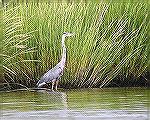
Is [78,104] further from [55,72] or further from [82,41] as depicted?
[82,41]

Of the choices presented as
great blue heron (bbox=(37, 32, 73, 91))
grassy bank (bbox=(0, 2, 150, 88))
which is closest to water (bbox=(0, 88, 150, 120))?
great blue heron (bbox=(37, 32, 73, 91))

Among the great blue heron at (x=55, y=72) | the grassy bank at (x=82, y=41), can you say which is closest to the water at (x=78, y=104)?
the great blue heron at (x=55, y=72)

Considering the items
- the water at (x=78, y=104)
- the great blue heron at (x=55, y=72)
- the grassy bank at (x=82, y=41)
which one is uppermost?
the grassy bank at (x=82, y=41)

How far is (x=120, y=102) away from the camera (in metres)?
5.73

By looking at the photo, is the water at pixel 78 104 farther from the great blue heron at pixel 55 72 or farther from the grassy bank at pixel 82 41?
the grassy bank at pixel 82 41

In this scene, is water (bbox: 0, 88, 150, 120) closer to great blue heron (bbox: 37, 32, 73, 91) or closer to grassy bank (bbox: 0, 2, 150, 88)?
great blue heron (bbox: 37, 32, 73, 91)

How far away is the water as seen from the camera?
482cm

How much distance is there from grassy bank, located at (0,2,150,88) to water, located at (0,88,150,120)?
274 mm

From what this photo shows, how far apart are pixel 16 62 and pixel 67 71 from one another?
0.64 metres

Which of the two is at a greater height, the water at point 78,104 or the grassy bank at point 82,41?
the grassy bank at point 82,41

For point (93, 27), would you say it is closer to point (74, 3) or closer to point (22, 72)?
point (74, 3)

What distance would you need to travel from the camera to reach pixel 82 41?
712cm

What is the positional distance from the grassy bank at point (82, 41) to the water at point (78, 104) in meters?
0.27

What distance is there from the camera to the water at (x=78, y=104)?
190 inches
